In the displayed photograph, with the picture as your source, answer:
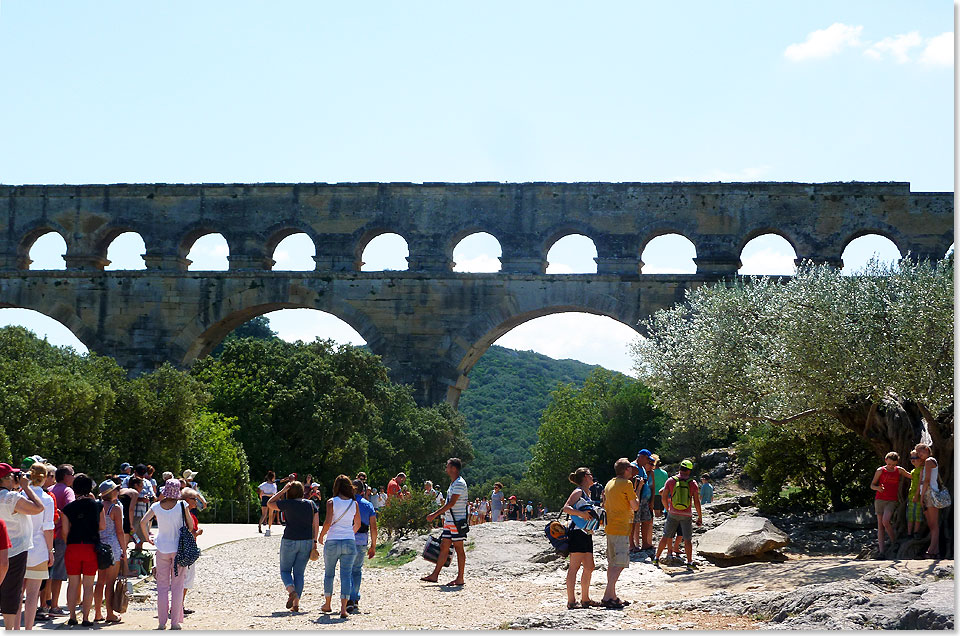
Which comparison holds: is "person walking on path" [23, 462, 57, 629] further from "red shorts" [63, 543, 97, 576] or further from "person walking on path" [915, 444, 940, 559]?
"person walking on path" [915, 444, 940, 559]

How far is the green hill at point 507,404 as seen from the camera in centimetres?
6266

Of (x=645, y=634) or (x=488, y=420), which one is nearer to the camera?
(x=645, y=634)

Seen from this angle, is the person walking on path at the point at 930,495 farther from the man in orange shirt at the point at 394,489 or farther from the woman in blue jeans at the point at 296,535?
the man in orange shirt at the point at 394,489

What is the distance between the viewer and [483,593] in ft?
36.0

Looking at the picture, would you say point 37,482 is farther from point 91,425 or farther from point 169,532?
point 91,425

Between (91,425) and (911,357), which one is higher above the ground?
(911,357)

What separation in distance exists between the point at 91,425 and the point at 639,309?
42.9ft

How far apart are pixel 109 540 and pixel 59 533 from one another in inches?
21.9

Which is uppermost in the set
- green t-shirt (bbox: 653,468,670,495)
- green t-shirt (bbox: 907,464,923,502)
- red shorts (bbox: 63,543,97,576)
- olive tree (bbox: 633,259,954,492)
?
olive tree (bbox: 633,259,954,492)

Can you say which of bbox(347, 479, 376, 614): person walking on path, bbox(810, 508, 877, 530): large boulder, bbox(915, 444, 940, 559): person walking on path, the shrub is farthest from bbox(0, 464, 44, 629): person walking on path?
bbox(810, 508, 877, 530): large boulder

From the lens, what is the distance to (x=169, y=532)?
8539 mm

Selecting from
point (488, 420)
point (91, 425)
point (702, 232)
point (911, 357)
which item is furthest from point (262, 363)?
point (488, 420)

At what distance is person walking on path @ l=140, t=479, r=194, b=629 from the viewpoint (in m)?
8.52

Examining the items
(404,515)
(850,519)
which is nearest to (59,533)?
(404,515)
